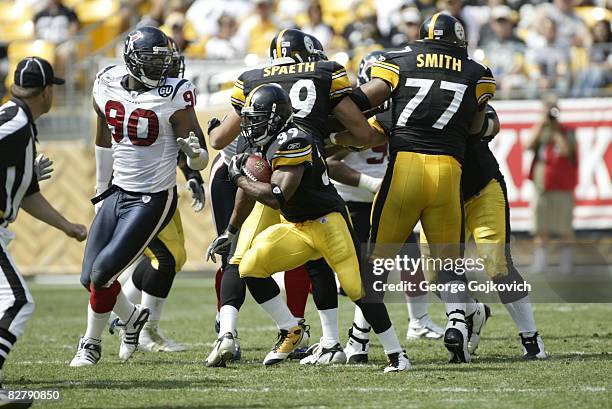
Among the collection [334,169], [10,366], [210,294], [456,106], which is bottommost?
[210,294]

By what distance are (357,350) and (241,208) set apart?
46.8 inches

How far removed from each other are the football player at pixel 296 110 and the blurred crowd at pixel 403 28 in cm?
637

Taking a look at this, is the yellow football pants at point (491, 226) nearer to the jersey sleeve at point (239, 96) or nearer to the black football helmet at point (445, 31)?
the black football helmet at point (445, 31)

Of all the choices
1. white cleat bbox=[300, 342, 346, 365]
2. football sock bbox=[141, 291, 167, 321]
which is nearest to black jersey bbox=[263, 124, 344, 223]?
white cleat bbox=[300, 342, 346, 365]

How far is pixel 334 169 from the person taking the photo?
7609 millimetres

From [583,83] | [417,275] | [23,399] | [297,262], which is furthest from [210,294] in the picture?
[23,399]

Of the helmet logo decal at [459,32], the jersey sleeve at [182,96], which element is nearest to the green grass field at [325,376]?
the jersey sleeve at [182,96]

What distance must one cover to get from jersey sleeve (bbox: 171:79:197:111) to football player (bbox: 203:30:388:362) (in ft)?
0.78

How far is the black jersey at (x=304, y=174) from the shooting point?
6043 millimetres

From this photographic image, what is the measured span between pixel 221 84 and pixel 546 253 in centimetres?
445

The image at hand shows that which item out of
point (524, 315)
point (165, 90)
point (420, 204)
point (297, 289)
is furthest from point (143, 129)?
point (524, 315)

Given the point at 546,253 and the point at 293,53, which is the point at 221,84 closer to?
the point at 546,253

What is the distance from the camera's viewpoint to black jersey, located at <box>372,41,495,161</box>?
6582 millimetres

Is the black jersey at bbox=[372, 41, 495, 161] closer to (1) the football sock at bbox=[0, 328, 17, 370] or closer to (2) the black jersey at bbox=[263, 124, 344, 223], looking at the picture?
(2) the black jersey at bbox=[263, 124, 344, 223]
